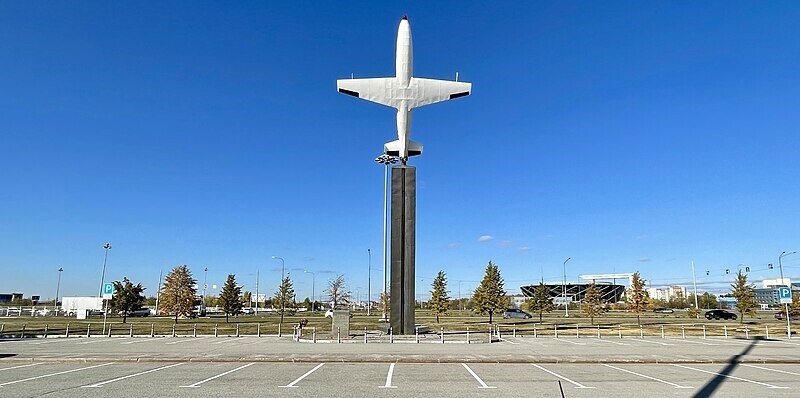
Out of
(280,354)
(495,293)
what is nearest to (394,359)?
(280,354)

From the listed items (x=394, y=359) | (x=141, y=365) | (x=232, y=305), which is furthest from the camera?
(x=232, y=305)

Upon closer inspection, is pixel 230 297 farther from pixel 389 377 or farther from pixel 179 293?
pixel 389 377

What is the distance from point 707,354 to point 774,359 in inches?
106

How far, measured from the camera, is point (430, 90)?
119 feet

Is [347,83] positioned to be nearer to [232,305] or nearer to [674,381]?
[674,381]

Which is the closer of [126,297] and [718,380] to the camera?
[718,380]

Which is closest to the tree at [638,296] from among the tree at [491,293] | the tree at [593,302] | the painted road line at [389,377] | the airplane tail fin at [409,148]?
the tree at [593,302]

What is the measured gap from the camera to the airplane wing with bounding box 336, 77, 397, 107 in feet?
Answer: 119

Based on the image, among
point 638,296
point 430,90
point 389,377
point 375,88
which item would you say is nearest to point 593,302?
point 638,296

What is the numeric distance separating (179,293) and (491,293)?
3711cm

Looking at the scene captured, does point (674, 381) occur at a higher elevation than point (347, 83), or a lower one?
lower

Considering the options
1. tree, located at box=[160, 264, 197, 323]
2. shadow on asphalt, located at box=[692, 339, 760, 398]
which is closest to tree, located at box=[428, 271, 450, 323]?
tree, located at box=[160, 264, 197, 323]

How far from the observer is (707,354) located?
23250 mm

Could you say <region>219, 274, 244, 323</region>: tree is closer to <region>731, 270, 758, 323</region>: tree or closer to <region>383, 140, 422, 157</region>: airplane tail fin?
<region>383, 140, 422, 157</region>: airplane tail fin
